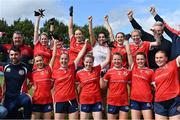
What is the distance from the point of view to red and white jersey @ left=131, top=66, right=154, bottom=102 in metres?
8.30

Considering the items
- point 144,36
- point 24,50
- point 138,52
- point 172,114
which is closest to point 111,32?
point 144,36

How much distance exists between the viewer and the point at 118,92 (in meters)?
8.49

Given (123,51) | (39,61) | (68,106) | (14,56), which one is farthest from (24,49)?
(123,51)

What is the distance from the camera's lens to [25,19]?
67.9 metres

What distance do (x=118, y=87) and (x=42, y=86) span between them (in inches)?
74.7

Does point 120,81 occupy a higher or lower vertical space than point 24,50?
lower

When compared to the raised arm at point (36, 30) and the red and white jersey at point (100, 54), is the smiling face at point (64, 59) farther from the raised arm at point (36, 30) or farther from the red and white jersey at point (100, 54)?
the raised arm at point (36, 30)

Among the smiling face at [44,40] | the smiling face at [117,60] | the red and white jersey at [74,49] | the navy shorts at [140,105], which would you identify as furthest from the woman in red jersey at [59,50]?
the navy shorts at [140,105]

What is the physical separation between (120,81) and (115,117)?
0.90m

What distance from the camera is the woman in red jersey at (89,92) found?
8.58m

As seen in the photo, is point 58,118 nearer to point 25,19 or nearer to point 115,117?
point 115,117

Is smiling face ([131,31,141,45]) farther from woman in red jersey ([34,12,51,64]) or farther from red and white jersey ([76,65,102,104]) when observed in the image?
woman in red jersey ([34,12,51,64])

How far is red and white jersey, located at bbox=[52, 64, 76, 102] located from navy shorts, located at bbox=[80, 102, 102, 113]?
1.16ft

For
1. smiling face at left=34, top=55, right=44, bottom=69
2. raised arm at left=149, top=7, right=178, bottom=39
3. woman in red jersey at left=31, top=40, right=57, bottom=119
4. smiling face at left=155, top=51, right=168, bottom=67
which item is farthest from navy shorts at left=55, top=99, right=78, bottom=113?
raised arm at left=149, top=7, right=178, bottom=39
